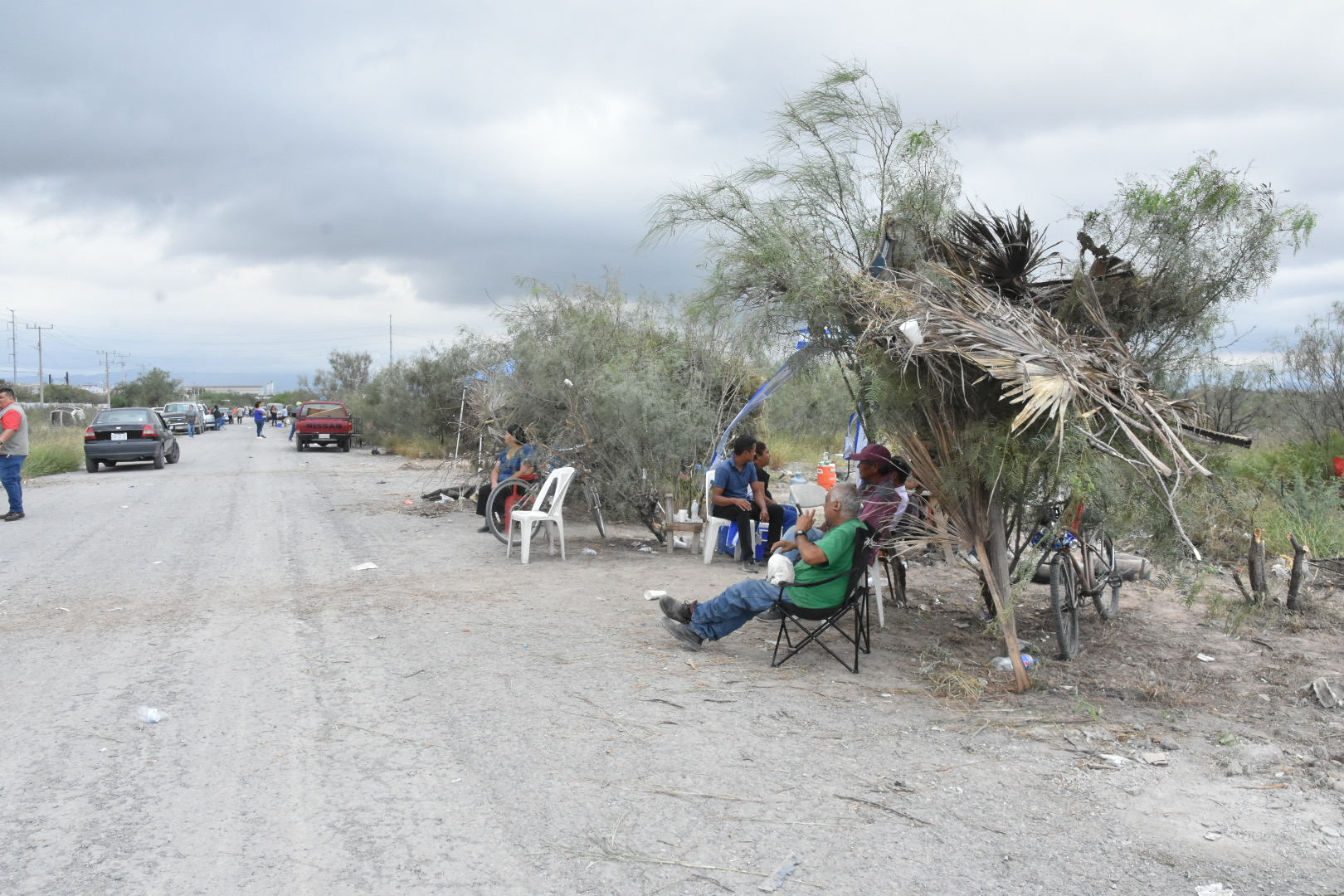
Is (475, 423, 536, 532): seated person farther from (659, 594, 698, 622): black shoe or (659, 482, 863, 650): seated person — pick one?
(659, 482, 863, 650): seated person

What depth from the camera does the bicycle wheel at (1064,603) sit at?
5918 millimetres

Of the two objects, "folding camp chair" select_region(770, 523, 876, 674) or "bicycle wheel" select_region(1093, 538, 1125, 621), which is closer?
"folding camp chair" select_region(770, 523, 876, 674)

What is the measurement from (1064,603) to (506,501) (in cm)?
654

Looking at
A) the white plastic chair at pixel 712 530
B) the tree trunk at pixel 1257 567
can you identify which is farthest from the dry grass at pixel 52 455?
the tree trunk at pixel 1257 567

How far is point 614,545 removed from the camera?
36.0ft

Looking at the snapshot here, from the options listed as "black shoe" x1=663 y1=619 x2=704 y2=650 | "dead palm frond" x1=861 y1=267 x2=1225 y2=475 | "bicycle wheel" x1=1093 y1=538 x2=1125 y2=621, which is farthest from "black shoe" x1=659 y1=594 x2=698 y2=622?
"bicycle wheel" x1=1093 y1=538 x2=1125 y2=621

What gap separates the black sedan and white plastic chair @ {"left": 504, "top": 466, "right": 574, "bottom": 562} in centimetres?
1601

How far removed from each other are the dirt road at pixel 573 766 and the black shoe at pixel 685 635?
0.14 meters

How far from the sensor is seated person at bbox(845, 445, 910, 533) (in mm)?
5910

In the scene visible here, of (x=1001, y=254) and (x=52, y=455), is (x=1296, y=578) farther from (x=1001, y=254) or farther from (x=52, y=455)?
(x=52, y=455)

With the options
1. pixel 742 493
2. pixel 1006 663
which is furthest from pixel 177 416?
pixel 1006 663

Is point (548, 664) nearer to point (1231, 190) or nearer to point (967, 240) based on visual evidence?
point (967, 240)

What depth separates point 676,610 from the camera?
21.1 feet

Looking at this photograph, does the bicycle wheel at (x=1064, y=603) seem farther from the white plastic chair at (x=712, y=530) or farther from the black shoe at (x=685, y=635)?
the white plastic chair at (x=712, y=530)
